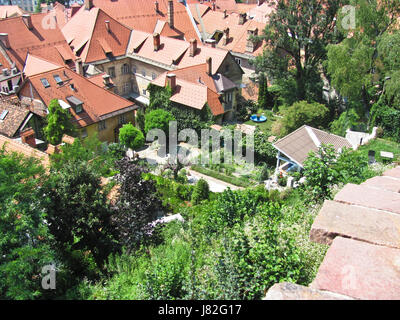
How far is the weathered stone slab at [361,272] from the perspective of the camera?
4.66 meters

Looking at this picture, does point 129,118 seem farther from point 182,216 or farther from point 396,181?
point 396,181

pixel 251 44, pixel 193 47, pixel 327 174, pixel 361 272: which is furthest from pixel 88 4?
pixel 361 272

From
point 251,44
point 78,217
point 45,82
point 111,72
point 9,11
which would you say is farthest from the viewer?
point 9,11

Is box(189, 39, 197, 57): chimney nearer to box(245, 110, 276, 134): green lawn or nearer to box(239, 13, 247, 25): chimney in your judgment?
box(245, 110, 276, 134): green lawn

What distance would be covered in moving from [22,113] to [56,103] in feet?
9.18

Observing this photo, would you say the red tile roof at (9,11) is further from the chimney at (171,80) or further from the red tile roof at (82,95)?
the chimney at (171,80)

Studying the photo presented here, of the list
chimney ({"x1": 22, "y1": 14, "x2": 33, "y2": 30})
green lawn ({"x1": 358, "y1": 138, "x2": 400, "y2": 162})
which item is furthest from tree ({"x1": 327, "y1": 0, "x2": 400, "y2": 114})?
chimney ({"x1": 22, "y1": 14, "x2": 33, "y2": 30})

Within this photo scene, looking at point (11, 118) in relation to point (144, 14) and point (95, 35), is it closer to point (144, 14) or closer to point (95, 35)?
point (95, 35)

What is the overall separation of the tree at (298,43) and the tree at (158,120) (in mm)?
12265

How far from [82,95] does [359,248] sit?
29.6 m

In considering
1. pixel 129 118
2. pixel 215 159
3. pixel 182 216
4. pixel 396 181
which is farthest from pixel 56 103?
pixel 396 181

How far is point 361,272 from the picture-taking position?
4.94 meters

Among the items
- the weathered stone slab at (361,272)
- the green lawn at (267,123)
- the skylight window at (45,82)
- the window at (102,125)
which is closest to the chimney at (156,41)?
the green lawn at (267,123)

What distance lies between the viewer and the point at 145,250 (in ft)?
43.7
